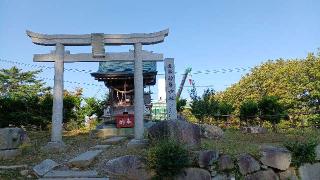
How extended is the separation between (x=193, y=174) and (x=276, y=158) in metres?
2.47

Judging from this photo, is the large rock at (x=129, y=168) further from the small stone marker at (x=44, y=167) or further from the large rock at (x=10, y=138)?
the large rock at (x=10, y=138)

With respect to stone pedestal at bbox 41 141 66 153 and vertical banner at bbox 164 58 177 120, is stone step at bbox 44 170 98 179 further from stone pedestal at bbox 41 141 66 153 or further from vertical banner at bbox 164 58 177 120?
vertical banner at bbox 164 58 177 120

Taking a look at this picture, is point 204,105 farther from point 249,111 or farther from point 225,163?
point 225,163

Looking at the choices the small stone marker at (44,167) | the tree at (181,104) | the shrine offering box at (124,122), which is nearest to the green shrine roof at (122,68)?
the shrine offering box at (124,122)

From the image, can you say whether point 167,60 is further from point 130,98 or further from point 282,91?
point 282,91

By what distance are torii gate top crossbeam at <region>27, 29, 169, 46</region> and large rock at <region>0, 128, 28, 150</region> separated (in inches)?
157

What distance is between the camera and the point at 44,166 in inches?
356

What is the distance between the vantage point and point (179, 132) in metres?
9.24

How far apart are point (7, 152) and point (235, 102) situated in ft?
109

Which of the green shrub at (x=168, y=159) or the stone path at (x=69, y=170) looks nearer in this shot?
the green shrub at (x=168, y=159)

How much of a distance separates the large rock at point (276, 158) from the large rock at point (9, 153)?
7518mm

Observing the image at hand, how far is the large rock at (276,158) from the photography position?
361 inches

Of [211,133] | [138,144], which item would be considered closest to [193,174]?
[138,144]

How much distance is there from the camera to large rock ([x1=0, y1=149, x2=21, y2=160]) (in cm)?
1046
